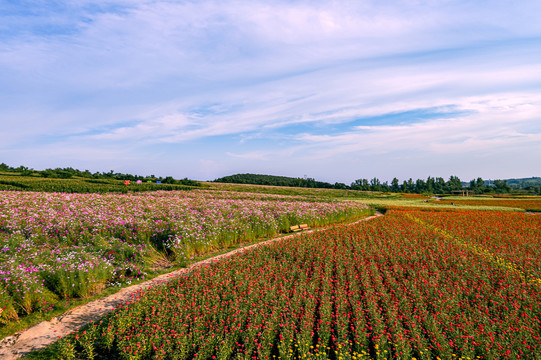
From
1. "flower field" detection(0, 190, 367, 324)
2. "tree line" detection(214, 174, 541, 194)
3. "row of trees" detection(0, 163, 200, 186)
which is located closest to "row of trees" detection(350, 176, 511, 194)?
"tree line" detection(214, 174, 541, 194)

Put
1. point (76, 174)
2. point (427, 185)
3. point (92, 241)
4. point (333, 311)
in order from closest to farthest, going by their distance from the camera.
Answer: point (333, 311) → point (92, 241) → point (76, 174) → point (427, 185)

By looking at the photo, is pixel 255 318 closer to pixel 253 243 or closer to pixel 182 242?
pixel 182 242

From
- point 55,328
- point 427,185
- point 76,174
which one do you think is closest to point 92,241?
point 55,328

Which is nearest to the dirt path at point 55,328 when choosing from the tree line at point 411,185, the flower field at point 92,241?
the flower field at point 92,241

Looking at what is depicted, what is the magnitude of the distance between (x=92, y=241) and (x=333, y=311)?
9584mm

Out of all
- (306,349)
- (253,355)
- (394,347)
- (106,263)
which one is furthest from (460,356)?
(106,263)

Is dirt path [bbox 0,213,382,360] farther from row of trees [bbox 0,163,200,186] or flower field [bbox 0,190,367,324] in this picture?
row of trees [bbox 0,163,200,186]

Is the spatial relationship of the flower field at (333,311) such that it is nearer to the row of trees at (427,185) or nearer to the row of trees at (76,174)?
the row of trees at (76,174)

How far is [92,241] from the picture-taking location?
1095 cm

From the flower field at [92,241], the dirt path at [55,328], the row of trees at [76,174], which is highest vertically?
the row of trees at [76,174]

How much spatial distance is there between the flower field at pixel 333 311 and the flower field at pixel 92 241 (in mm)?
2064

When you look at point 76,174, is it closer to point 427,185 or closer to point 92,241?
point 92,241

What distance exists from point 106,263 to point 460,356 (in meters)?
9.27

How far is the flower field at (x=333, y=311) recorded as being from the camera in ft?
17.1
